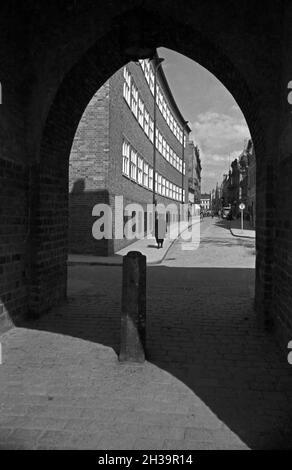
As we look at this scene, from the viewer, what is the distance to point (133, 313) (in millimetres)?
4445

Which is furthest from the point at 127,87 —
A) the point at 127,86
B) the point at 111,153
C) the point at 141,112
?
the point at 111,153

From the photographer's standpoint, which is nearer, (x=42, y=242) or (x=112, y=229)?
(x=42, y=242)

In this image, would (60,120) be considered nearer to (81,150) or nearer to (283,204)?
(283,204)

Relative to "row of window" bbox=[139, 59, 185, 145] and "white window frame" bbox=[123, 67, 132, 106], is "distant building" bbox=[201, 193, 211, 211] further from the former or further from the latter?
"white window frame" bbox=[123, 67, 132, 106]

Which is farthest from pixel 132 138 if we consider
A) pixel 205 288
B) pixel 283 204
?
pixel 283 204

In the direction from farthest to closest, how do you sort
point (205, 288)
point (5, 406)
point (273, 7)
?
point (205, 288) → point (273, 7) → point (5, 406)

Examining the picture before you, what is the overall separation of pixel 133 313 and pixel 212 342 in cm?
137

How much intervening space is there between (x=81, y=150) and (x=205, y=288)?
8.83 meters

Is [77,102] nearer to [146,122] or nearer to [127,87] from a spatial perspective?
[127,87]

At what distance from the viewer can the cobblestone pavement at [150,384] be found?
293 cm

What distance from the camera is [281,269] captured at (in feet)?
16.6

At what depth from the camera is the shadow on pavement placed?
3.31m

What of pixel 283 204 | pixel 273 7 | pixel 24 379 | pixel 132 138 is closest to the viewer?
pixel 24 379

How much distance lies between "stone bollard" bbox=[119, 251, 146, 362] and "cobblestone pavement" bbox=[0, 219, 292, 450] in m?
0.17
